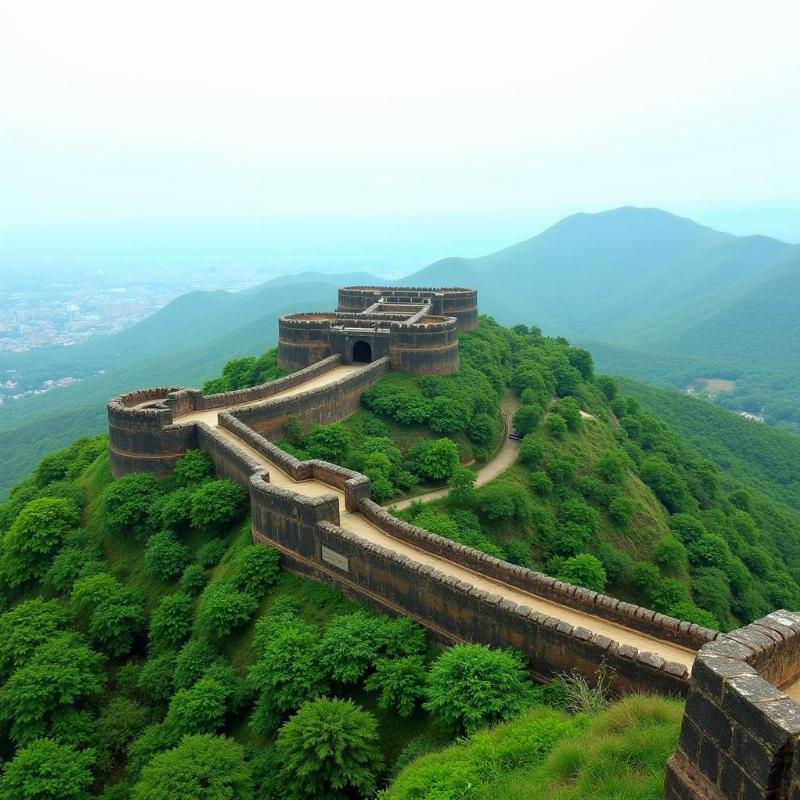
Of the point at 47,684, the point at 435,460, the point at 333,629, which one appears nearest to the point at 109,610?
the point at 47,684

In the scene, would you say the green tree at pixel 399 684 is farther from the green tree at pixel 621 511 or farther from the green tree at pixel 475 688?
the green tree at pixel 621 511

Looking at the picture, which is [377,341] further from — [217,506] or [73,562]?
[73,562]

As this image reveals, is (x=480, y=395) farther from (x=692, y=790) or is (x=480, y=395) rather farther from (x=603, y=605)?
(x=692, y=790)

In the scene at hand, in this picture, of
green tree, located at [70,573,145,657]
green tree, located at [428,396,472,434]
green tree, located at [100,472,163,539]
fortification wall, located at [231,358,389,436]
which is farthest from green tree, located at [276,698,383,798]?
green tree, located at [428,396,472,434]

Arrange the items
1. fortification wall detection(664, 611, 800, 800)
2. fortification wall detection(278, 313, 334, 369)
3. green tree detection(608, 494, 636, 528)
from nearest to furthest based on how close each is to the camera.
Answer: fortification wall detection(664, 611, 800, 800), green tree detection(608, 494, 636, 528), fortification wall detection(278, 313, 334, 369)

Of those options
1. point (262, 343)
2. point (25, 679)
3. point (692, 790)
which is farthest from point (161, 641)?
point (262, 343)

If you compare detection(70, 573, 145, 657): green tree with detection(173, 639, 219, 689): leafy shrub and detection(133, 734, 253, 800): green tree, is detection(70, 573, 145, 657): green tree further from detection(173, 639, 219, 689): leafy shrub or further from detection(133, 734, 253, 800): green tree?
detection(133, 734, 253, 800): green tree
